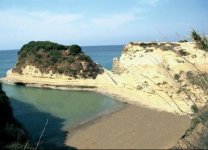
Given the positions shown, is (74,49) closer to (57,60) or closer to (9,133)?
(57,60)

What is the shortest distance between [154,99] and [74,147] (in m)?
14.1

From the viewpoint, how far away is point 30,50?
169ft

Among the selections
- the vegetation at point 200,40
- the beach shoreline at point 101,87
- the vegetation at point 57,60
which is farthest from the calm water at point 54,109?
the vegetation at point 200,40

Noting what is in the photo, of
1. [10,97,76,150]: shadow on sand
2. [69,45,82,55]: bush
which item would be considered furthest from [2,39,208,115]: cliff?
[10,97,76,150]: shadow on sand

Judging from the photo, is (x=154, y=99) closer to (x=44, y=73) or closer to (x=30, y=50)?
(x=44, y=73)

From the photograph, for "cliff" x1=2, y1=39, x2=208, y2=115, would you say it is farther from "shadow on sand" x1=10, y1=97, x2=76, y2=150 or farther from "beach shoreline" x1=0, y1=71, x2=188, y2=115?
"shadow on sand" x1=10, y1=97, x2=76, y2=150

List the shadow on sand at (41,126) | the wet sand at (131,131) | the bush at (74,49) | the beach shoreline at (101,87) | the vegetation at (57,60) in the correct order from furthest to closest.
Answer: the bush at (74,49) < the vegetation at (57,60) < the beach shoreline at (101,87) < the shadow on sand at (41,126) < the wet sand at (131,131)

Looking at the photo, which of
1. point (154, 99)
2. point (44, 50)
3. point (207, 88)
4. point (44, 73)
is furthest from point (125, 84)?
point (207, 88)

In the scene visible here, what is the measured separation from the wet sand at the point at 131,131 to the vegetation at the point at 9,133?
3350mm

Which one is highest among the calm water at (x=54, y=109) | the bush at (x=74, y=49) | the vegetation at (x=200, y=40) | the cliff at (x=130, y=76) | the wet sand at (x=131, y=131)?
the vegetation at (x=200, y=40)

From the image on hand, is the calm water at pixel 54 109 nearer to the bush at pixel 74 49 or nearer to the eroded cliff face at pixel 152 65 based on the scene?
the eroded cliff face at pixel 152 65

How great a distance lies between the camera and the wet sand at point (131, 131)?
67.4 ft

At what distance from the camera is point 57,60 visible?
48.4 metres

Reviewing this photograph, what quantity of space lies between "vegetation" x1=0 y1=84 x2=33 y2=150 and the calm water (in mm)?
2170
